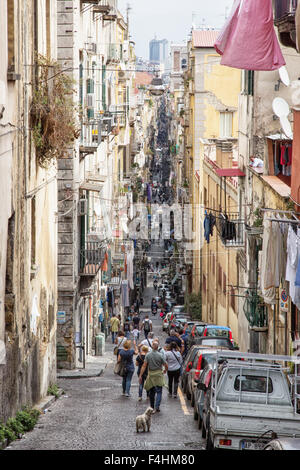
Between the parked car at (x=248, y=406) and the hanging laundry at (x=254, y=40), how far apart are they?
16.7ft

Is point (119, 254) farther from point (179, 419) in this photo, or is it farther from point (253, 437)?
point (253, 437)

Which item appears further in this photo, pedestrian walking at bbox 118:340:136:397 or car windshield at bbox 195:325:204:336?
car windshield at bbox 195:325:204:336

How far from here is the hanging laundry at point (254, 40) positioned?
16.3m

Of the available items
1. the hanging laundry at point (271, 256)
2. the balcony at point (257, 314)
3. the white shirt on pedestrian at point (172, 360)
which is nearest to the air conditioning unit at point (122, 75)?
the balcony at point (257, 314)

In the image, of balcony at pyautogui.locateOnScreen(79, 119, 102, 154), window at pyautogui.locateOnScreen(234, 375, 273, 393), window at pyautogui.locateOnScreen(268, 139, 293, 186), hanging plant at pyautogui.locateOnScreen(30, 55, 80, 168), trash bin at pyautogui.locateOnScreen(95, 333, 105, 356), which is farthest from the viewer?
trash bin at pyautogui.locateOnScreen(95, 333, 105, 356)

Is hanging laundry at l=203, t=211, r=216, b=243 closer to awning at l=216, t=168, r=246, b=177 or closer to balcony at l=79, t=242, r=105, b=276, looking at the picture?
awning at l=216, t=168, r=246, b=177

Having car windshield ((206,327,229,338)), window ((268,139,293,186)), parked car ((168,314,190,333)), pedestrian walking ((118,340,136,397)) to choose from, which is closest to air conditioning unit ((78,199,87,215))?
car windshield ((206,327,229,338))

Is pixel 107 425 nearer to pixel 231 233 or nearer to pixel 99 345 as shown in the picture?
pixel 231 233

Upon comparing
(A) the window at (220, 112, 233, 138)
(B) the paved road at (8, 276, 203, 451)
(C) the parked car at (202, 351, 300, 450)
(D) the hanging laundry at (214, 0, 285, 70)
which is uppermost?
(A) the window at (220, 112, 233, 138)

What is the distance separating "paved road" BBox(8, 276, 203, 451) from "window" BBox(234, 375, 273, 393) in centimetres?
Result: 121

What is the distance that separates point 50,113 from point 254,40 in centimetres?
430

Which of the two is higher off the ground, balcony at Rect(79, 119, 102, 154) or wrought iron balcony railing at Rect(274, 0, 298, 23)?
wrought iron balcony railing at Rect(274, 0, 298, 23)

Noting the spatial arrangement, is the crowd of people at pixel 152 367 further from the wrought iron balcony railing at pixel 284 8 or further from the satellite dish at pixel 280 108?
the wrought iron balcony railing at pixel 284 8

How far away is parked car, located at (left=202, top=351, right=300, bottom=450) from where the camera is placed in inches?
525
